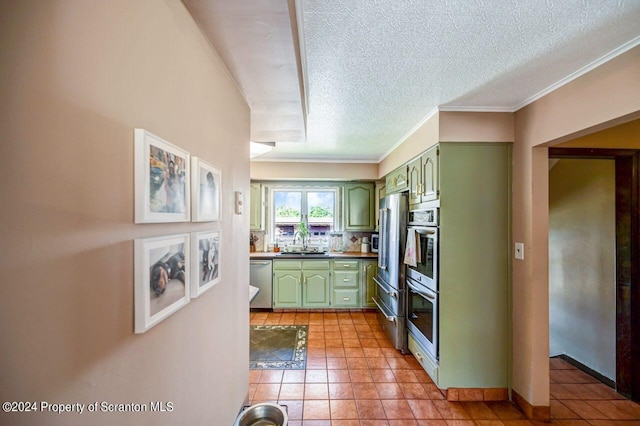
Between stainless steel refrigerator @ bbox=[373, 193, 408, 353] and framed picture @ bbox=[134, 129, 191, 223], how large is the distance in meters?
2.33

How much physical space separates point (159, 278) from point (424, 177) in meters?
2.30

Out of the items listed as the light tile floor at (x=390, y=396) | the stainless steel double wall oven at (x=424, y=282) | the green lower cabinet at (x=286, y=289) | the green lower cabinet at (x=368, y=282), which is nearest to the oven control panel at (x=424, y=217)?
the stainless steel double wall oven at (x=424, y=282)

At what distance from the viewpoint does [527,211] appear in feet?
6.64

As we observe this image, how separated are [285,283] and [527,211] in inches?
122

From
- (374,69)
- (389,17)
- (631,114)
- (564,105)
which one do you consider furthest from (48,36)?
(564,105)

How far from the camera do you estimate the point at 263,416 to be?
4.71 ft

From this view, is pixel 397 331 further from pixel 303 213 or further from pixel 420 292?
pixel 303 213

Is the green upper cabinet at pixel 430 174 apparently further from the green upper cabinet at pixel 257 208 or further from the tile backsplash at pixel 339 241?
the green upper cabinet at pixel 257 208

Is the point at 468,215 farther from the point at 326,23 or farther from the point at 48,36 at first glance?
the point at 48,36

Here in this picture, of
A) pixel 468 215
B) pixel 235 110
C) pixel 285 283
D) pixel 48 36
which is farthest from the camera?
pixel 285 283

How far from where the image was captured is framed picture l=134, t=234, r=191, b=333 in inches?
25.7

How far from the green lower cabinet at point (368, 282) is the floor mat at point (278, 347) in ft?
3.51

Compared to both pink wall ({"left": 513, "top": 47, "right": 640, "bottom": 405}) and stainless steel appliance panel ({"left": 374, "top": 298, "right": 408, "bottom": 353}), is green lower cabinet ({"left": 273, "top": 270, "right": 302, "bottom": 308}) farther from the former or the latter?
pink wall ({"left": 513, "top": 47, "right": 640, "bottom": 405})

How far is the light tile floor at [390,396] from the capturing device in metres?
1.96
